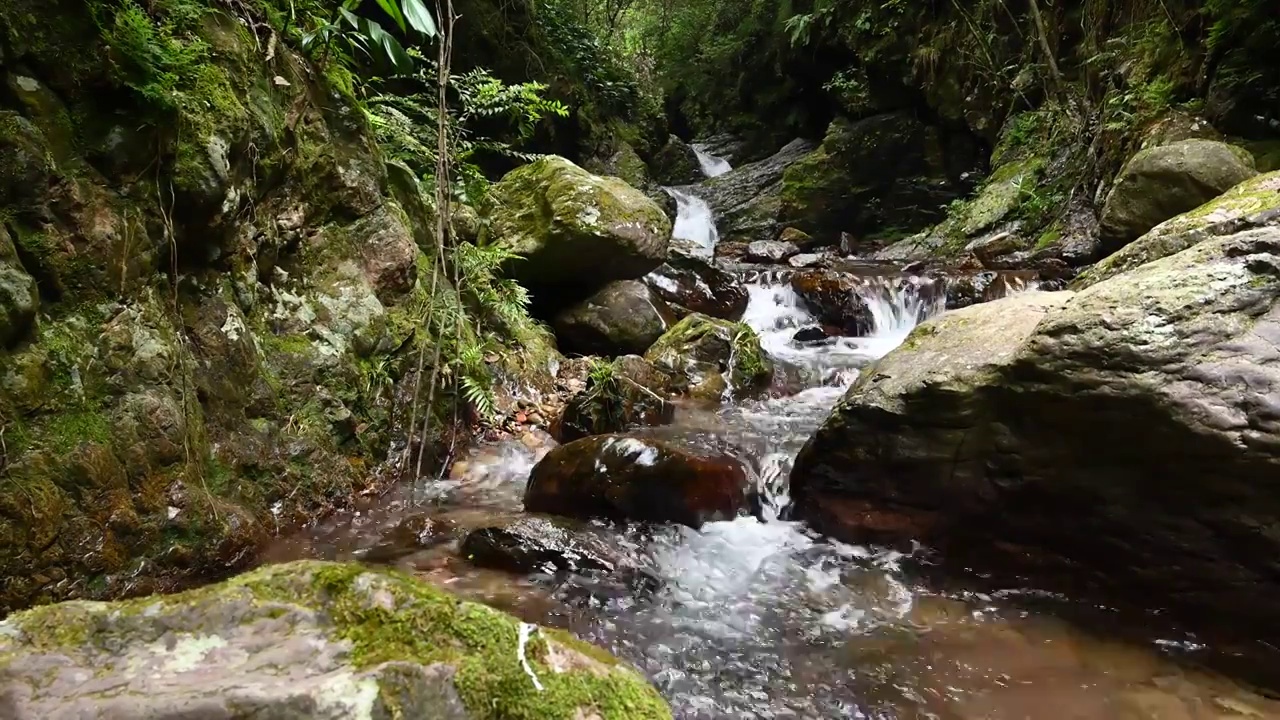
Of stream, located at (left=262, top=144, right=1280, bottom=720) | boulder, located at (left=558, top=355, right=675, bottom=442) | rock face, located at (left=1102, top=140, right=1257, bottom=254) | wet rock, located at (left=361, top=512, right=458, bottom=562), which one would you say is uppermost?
rock face, located at (left=1102, top=140, right=1257, bottom=254)

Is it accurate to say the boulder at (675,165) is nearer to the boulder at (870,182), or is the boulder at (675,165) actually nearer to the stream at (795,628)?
the boulder at (870,182)

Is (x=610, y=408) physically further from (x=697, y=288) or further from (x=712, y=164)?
(x=712, y=164)

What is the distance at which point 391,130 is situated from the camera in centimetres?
608

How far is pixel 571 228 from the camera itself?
7156mm

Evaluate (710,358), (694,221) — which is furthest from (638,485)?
(694,221)

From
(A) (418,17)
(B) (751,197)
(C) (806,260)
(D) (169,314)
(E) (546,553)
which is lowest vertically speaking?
(E) (546,553)

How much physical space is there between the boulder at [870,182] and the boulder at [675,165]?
382 centimetres

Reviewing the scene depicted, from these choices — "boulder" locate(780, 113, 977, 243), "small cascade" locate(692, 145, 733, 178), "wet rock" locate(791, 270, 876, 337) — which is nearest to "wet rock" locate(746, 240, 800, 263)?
"boulder" locate(780, 113, 977, 243)

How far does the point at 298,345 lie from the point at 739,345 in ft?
15.1

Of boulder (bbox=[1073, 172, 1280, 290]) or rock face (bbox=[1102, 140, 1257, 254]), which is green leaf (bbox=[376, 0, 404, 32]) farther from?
rock face (bbox=[1102, 140, 1257, 254])

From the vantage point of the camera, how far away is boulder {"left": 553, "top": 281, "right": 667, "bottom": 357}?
7586mm

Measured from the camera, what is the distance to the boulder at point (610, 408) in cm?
559

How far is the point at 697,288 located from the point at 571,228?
275 cm

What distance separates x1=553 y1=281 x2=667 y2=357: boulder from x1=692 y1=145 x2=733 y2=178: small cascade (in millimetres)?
12113
